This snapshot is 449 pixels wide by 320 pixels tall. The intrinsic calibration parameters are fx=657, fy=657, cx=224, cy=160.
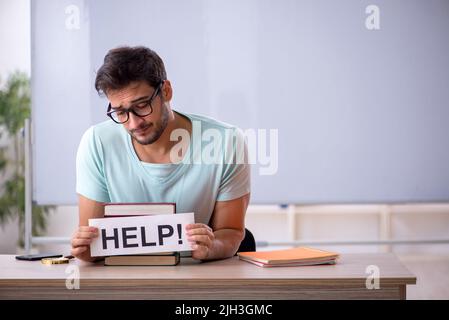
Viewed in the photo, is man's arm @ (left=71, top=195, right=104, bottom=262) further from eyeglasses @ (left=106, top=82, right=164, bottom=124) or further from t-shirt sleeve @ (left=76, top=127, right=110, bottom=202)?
eyeglasses @ (left=106, top=82, right=164, bottom=124)

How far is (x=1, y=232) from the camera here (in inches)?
208

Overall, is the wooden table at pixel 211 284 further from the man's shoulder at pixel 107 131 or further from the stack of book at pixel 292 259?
the man's shoulder at pixel 107 131

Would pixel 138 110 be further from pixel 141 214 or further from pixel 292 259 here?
pixel 292 259

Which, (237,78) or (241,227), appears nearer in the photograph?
(241,227)

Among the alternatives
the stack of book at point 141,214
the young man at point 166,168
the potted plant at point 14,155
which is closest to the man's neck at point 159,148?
the young man at point 166,168

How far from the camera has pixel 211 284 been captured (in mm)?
1633

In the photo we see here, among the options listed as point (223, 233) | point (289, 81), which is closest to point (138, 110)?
point (223, 233)

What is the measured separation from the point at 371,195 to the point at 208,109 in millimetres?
999

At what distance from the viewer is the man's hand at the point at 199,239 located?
5.87ft

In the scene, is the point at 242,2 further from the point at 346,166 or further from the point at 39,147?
the point at 39,147

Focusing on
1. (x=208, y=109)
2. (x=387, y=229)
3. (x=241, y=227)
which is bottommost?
(x=387, y=229)

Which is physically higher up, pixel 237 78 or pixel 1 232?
pixel 237 78

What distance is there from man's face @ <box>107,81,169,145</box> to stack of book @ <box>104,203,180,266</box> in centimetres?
31
